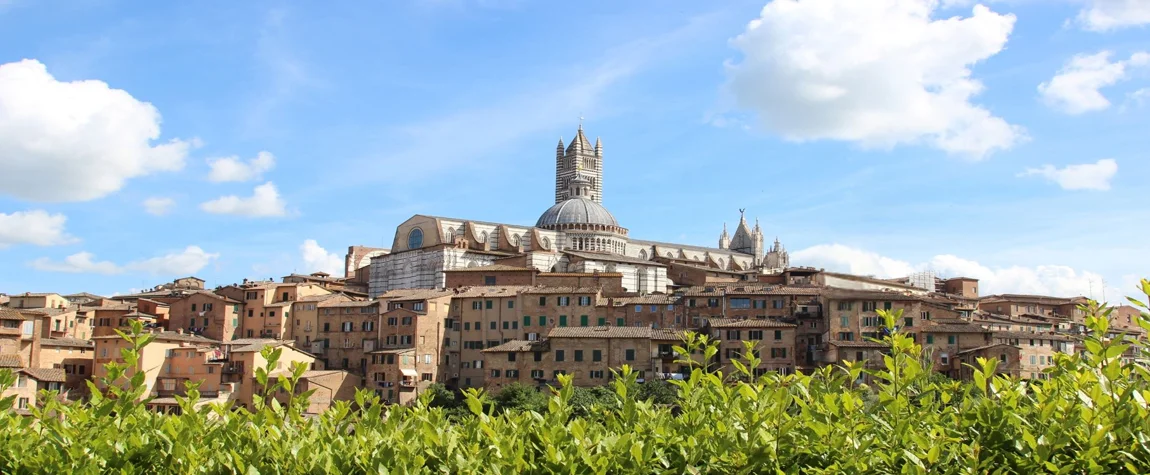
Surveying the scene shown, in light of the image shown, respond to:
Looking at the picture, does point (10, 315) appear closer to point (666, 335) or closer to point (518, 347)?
point (518, 347)

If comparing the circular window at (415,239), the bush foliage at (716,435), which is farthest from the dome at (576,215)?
the bush foliage at (716,435)

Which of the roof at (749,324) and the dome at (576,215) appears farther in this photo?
the dome at (576,215)

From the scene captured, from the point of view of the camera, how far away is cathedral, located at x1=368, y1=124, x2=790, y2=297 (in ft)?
248

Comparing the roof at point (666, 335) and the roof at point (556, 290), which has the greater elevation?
the roof at point (556, 290)

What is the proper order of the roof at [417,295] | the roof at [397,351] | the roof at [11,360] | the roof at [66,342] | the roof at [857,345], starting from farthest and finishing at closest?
the roof at [417,295] < the roof at [397,351] < the roof at [66,342] < the roof at [857,345] < the roof at [11,360]

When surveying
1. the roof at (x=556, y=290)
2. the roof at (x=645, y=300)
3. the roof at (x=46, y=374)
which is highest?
the roof at (x=556, y=290)

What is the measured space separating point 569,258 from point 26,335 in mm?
39155

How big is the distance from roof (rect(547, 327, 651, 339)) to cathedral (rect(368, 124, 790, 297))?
22.0m

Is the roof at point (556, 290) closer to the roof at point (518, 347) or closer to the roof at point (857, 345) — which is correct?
the roof at point (518, 347)

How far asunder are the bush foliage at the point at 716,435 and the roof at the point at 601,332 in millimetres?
38458

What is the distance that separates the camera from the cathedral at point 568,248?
75625 millimetres

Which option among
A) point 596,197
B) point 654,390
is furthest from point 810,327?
point 596,197

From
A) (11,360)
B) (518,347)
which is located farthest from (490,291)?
(11,360)

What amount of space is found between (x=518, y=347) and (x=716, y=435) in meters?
42.0
